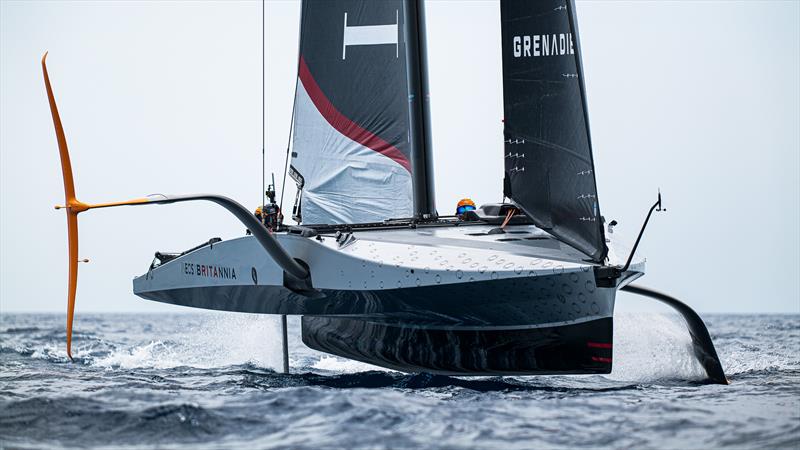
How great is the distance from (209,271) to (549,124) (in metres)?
4.13

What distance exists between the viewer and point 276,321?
15.4 meters

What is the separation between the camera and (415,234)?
10.1 meters

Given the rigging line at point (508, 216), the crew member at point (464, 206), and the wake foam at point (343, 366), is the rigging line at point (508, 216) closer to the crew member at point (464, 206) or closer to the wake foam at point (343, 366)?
the crew member at point (464, 206)

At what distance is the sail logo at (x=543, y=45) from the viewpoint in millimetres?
9070

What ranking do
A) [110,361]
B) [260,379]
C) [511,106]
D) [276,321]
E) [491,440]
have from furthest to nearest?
[276,321] < [110,361] < [260,379] < [511,106] < [491,440]

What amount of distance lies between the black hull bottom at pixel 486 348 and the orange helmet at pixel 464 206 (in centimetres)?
155

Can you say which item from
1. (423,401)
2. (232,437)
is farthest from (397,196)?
(232,437)

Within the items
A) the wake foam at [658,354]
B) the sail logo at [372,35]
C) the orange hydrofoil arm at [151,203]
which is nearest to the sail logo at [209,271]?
the orange hydrofoil arm at [151,203]

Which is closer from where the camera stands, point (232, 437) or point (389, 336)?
point (232, 437)

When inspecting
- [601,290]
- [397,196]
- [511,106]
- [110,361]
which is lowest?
[110,361]

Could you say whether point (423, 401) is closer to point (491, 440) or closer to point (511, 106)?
point (491, 440)

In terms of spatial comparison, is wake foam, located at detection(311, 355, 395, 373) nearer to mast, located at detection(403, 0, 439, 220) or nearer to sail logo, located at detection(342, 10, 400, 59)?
mast, located at detection(403, 0, 439, 220)

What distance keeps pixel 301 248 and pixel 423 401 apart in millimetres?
2645

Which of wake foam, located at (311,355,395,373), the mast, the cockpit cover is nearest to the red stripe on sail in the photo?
the cockpit cover
